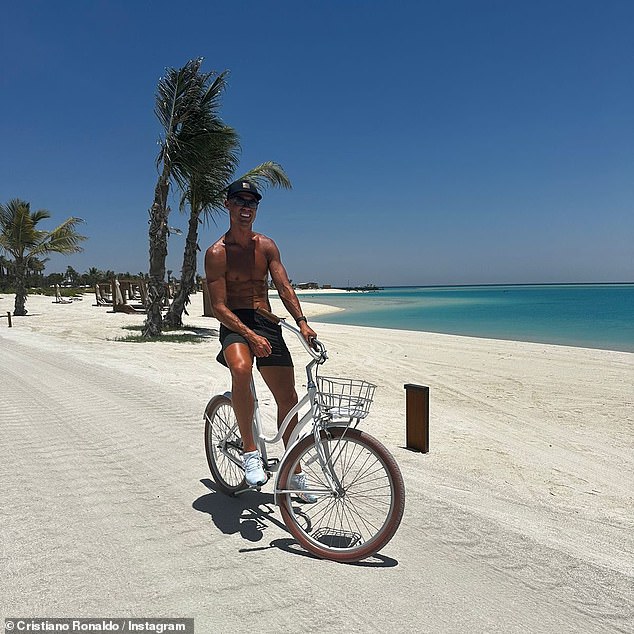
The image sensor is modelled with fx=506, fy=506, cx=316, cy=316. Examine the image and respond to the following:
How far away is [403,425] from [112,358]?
26.0 feet

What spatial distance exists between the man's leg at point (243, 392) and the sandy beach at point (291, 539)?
25.2 inches

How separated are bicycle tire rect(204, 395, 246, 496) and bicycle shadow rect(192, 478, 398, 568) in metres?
0.11

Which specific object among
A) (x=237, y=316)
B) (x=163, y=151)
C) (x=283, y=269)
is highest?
(x=163, y=151)

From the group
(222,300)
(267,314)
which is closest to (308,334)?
(267,314)

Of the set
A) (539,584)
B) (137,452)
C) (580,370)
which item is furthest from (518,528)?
(580,370)

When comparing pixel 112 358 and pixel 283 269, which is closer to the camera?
pixel 283 269

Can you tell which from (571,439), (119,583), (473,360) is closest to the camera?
(119,583)

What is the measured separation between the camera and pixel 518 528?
3.40 meters

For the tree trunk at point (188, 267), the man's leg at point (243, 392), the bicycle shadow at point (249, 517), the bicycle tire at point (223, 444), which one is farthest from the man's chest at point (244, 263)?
the tree trunk at point (188, 267)

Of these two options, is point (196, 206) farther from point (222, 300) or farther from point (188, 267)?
point (222, 300)

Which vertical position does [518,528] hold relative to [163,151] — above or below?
below

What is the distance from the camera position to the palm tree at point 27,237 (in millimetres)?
25203

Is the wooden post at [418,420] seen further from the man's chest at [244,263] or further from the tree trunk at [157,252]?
the tree trunk at [157,252]

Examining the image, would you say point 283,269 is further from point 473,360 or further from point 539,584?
point 473,360
